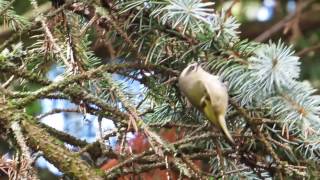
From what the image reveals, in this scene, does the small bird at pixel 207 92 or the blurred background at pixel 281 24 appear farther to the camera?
the blurred background at pixel 281 24

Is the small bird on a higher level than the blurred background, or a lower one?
lower

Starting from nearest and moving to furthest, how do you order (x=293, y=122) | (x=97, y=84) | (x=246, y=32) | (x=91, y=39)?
(x=293, y=122)
(x=97, y=84)
(x=91, y=39)
(x=246, y=32)

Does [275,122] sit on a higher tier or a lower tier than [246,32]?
lower

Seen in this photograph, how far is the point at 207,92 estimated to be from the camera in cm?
75

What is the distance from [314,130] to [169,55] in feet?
0.63

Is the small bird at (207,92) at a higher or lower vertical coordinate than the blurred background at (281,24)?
lower

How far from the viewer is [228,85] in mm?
798

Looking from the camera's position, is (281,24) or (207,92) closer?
(207,92)

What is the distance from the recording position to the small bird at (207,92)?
0.74 metres

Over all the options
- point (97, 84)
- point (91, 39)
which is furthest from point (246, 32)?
point (97, 84)

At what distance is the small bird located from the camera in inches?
29.2

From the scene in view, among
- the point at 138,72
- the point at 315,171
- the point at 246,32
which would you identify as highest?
the point at 246,32

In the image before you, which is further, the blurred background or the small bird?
the blurred background

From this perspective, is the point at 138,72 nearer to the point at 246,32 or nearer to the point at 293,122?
the point at 293,122
